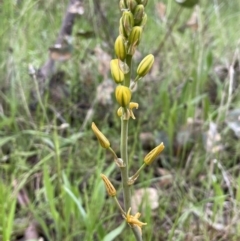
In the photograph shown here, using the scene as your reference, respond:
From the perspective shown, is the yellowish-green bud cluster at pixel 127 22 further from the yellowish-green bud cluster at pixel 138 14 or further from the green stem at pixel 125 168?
the green stem at pixel 125 168

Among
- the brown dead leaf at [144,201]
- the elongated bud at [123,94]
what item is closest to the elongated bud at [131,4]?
the elongated bud at [123,94]

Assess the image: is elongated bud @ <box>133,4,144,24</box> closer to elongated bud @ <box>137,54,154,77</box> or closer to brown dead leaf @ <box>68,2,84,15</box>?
elongated bud @ <box>137,54,154,77</box>

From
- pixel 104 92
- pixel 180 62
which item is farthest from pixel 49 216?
pixel 180 62

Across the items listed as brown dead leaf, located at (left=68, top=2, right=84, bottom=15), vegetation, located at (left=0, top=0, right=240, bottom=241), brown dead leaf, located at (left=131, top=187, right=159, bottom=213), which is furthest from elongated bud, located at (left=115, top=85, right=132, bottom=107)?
brown dead leaf, located at (left=68, top=2, right=84, bottom=15)

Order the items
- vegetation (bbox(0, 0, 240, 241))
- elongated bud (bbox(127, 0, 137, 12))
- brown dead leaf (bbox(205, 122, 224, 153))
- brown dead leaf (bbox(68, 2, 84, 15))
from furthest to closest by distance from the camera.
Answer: brown dead leaf (bbox(68, 2, 84, 15)) < brown dead leaf (bbox(205, 122, 224, 153)) < vegetation (bbox(0, 0, 240, 241)) < elongated bud (bbox(127, 0, 137, 12))

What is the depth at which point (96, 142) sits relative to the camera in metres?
1.83

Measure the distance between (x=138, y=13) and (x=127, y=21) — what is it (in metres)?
0.02

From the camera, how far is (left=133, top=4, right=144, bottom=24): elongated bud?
2.45ft

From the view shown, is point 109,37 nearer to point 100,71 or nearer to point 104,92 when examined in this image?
point 100,71

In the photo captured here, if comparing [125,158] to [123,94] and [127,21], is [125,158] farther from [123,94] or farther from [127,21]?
[127,21]

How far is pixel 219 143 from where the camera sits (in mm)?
1744

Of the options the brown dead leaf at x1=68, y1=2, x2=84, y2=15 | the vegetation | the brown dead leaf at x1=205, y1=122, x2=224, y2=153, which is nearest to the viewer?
the vegetation

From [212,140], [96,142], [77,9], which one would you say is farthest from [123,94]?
[77,9]

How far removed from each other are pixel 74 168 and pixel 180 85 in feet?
2.41
